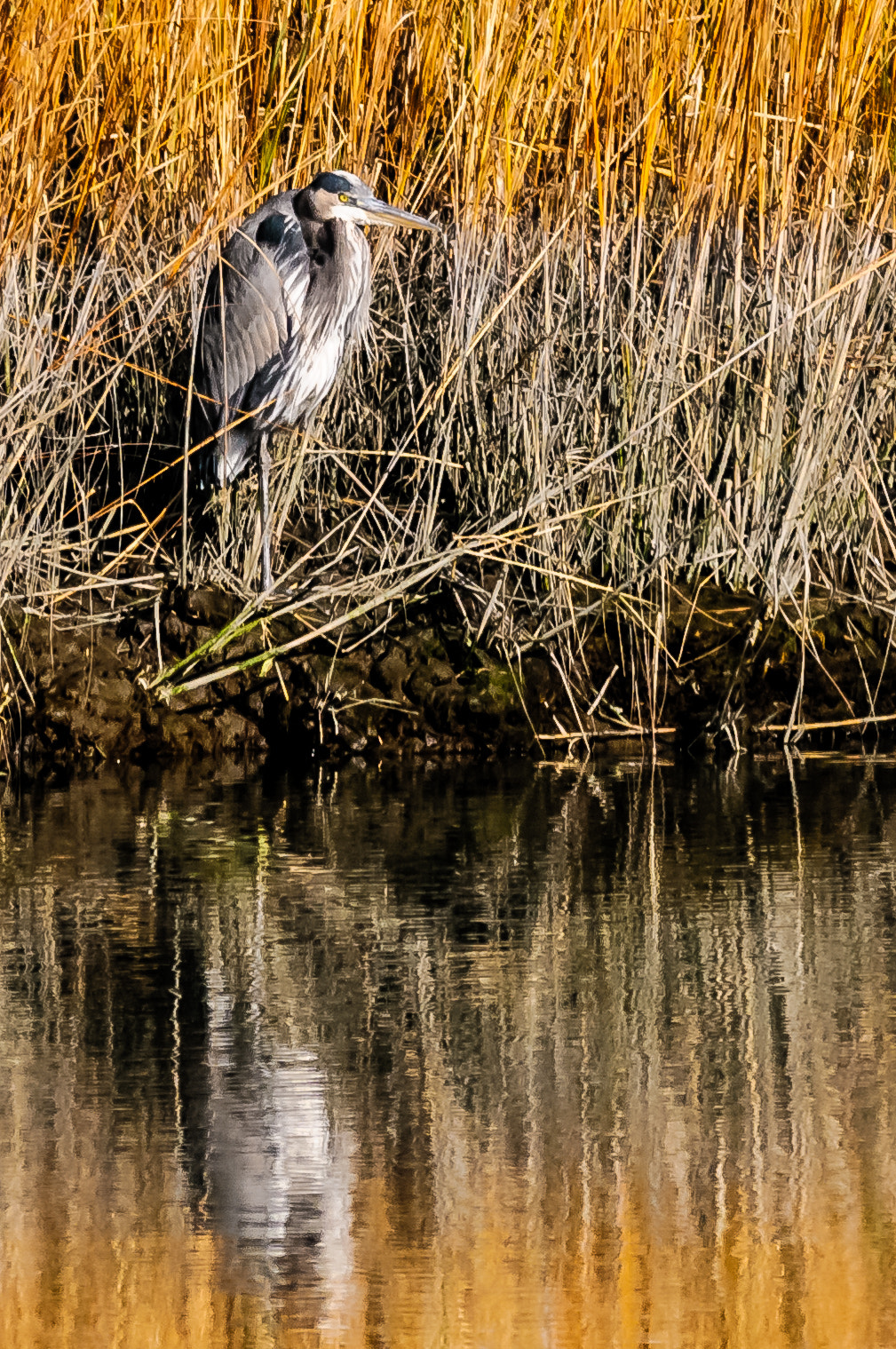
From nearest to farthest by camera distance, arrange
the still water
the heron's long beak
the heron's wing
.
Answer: the still water < the heron's long beak < the heron's wing

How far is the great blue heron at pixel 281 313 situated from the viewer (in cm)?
594

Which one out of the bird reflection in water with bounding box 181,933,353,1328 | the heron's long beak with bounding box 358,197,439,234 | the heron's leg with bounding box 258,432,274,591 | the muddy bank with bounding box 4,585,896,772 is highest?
the heron's long beak with bounding box 358,197,439,234

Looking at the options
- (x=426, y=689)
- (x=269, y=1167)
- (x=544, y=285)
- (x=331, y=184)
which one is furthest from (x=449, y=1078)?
(x=331, y=184)

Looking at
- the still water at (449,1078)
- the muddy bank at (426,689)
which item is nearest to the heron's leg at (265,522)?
the muddy bank at (426,689)

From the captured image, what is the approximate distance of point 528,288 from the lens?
238 inches

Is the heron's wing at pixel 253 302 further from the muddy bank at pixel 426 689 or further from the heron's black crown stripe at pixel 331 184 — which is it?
the muddy bank at pixel 426 689

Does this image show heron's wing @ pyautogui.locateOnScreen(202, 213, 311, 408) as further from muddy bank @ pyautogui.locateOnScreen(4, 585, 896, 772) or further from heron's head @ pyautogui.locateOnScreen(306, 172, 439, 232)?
muddy bank @ pyautogui.locateOnScreen(4, 585, 896, 772)

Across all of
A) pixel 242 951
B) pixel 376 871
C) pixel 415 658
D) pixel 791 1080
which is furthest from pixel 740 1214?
pixel 415 658

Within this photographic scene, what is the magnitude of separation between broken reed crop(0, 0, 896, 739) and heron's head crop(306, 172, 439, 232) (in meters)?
0.18

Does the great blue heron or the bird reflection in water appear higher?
the great blue heron

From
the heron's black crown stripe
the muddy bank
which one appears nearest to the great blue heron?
the heron's black crown stripe

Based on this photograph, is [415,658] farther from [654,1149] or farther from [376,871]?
[654,1149]

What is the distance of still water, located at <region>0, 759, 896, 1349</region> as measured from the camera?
2260mm

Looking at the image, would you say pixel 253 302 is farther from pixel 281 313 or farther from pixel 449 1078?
pixel 449 1078
